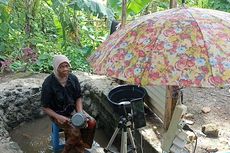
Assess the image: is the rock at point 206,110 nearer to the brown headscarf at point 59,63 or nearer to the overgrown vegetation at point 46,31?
the brown headscarf at point 59,63

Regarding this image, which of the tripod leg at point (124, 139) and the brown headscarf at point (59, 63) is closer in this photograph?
the tripod leg at point (124, 139)

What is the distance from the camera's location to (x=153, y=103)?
4.69 meters

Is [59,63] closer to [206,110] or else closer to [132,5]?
[206,110]

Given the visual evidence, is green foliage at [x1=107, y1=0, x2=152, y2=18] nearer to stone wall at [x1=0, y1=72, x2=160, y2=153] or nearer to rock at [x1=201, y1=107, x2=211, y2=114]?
stone wall at [x1=0, y1=72, x2=160, y2=153]

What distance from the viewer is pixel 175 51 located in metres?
1.84

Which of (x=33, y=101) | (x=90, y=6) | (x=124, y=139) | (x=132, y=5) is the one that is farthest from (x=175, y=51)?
(x=132, y=5)

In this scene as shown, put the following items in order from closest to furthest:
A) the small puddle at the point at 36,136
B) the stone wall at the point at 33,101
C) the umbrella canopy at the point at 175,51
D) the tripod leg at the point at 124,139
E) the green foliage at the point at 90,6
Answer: the umbrella canopy at the point at 175,51, the tripod leg at the point at 124,139, the small puddle at the point at 36,136, the stone wall at the point at 33,101, the green foliage at the point at 90,6

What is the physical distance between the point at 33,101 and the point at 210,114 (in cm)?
275

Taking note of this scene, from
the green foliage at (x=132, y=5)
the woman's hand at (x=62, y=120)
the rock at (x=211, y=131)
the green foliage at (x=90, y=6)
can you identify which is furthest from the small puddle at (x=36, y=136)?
the green foliage at (x=132, y=5)

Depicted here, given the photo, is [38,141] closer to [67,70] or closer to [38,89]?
[38,89]

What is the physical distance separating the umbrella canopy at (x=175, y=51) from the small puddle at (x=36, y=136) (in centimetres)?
313

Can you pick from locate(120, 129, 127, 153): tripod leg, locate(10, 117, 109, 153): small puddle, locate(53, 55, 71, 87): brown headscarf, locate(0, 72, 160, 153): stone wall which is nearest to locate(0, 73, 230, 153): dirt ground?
locate(120, 129, 127, 153): tripod leg

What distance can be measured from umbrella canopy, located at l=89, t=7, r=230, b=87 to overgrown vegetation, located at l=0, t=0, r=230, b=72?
456 cm

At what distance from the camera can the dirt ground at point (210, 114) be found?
12.4 ft
